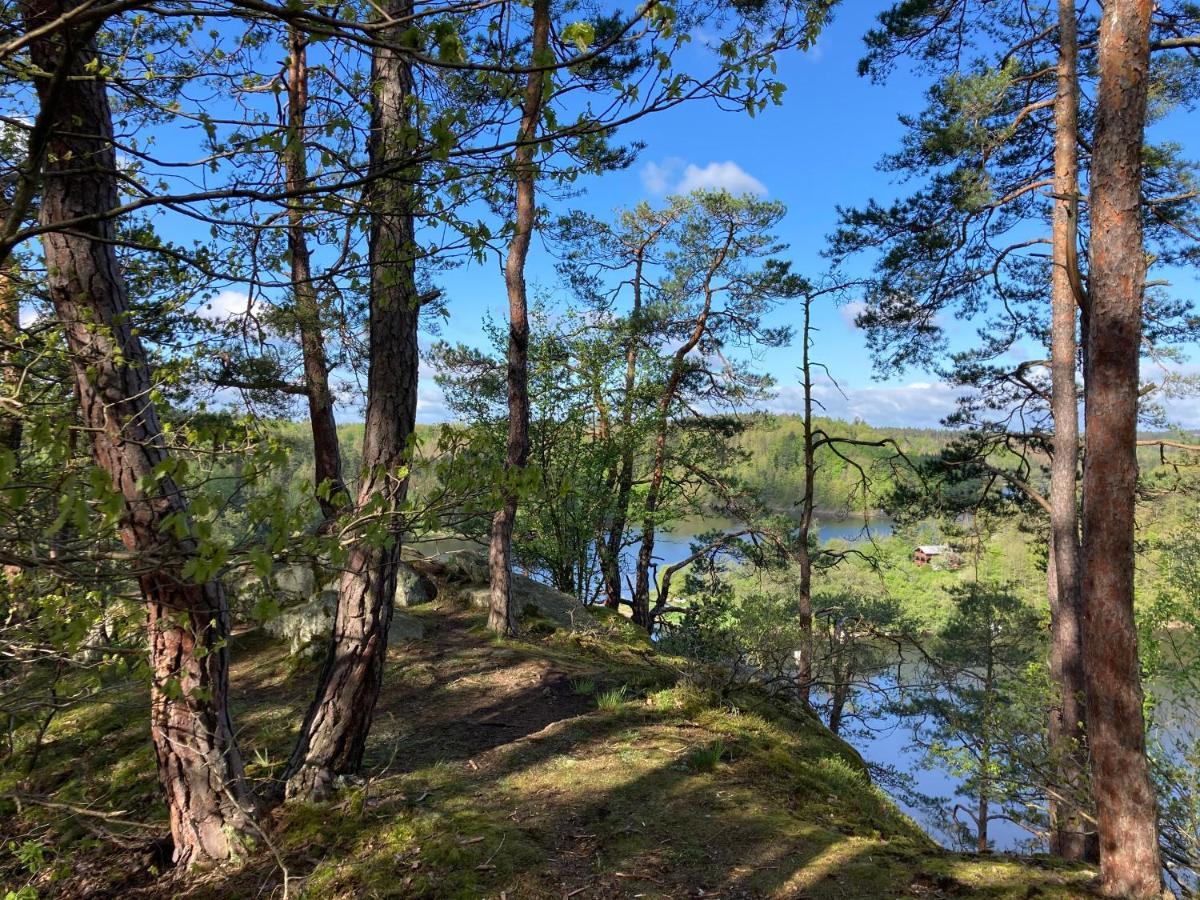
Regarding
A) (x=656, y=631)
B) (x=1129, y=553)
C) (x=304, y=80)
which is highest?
(x=304, y=80)

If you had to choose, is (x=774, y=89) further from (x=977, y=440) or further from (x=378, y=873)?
(x=977, y=440)

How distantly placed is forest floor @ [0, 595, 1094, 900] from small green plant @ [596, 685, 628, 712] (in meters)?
0.02

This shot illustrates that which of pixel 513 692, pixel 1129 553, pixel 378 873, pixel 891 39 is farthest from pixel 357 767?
pixel 891 39

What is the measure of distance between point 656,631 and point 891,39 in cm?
1130

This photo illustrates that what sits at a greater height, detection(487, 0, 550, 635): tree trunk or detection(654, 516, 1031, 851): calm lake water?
detection(487, 0, 550, 635): tree trunk

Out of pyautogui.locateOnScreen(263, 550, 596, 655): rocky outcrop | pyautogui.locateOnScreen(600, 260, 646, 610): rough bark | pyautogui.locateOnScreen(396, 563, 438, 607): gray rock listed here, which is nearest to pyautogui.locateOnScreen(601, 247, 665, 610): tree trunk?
pyautogui.locateOnScreen(600, 260, 646, 610): rough bark

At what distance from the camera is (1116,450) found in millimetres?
3730

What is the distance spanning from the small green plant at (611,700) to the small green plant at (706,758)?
38.3 inches

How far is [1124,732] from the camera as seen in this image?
360cm

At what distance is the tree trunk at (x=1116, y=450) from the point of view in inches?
141

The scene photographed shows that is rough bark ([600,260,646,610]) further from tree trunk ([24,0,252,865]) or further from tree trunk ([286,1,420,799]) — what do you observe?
tree trunk ([24,0,252,865])

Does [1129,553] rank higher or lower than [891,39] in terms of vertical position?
lower

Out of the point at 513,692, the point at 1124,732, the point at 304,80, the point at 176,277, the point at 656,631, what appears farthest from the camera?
the point at 656,631

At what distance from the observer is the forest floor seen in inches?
131
